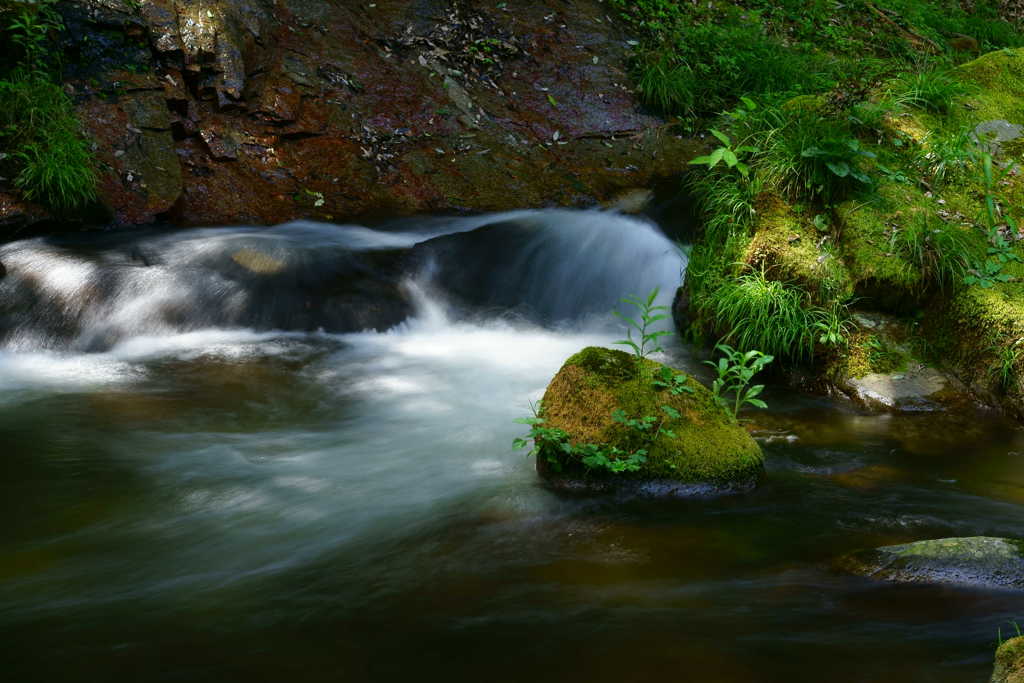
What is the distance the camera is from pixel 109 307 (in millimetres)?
6215

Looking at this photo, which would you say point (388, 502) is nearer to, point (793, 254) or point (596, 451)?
point (596, 451)

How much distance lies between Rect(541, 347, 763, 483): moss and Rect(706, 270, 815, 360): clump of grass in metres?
1.54

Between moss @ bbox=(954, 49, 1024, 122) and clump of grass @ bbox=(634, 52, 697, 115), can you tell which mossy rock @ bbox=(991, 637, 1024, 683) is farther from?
clump of grass @ bbox=(634, 52, 697, 115)

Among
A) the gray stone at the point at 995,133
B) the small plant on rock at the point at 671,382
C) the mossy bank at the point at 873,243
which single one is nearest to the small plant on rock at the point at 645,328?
the small plant on rock at the point at 671,382

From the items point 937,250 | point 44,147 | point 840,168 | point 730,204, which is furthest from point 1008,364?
point 44,147

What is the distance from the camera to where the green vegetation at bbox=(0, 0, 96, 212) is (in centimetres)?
681

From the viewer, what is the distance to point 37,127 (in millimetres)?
6945

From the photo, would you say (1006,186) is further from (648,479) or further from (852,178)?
(648,479)

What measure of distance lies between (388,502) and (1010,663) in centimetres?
265

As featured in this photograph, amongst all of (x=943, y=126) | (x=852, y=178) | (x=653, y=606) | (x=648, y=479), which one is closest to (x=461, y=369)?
(x=648, y=479)

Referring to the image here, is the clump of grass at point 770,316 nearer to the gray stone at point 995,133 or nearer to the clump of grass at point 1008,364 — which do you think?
the clump of grass at point 1008,364

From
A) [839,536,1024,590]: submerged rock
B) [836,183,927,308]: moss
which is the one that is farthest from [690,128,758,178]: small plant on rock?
[839,536,1024,590]: submerged rock

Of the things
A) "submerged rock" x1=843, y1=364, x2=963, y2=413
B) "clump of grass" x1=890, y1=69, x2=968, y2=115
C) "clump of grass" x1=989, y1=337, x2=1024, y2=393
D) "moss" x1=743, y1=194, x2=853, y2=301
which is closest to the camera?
"clump of grass" x1=989, y1=337, x2=1024, y2=393

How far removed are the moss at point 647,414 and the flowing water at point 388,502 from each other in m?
0.17
